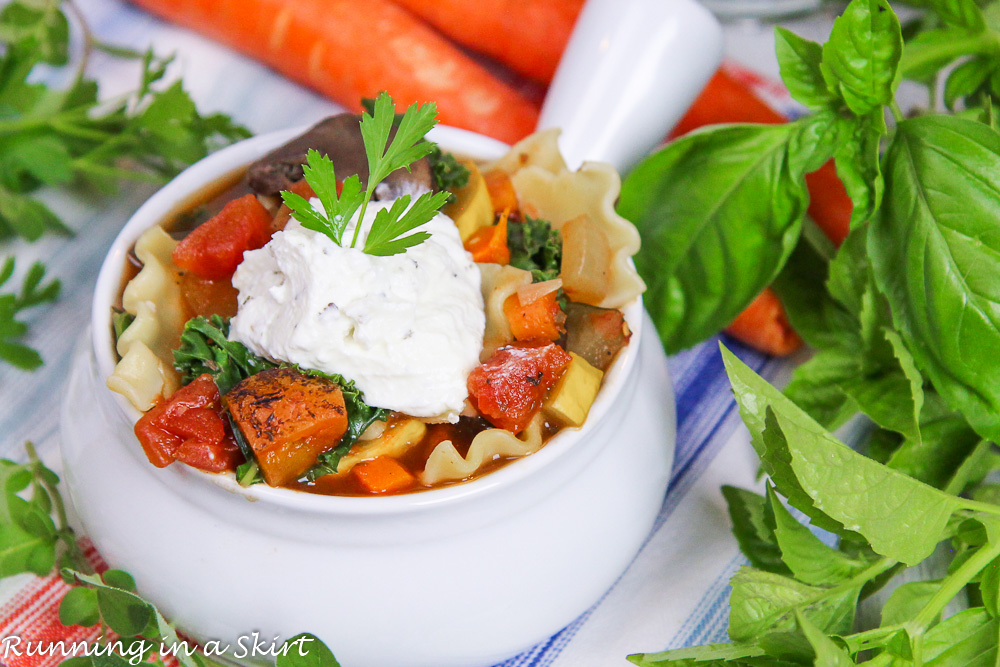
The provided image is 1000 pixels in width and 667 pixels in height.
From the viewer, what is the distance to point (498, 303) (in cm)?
158

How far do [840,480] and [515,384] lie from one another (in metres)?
0.52

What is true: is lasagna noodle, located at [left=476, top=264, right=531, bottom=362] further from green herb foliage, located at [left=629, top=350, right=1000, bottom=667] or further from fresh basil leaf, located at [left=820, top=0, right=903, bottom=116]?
fresh basil leaf, located at [left=820, top=0, right=903, bottom=116]

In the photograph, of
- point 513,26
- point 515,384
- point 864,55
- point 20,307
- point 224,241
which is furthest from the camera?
point 513,26

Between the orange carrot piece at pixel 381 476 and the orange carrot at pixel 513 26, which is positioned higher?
the orange carrot at pixel 513 26

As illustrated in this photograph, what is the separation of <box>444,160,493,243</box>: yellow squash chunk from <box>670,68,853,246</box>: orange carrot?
3.81ft

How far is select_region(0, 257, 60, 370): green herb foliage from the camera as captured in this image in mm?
2080

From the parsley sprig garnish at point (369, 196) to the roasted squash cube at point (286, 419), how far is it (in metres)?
0.23

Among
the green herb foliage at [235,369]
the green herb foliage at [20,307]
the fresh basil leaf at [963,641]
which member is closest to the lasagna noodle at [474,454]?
the green herb foliage at [235,369]

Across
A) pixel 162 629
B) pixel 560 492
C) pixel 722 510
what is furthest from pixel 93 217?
pixel 722 510

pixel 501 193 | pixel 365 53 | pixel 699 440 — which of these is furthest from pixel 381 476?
pixel 365 53

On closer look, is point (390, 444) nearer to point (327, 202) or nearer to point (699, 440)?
point (327, 202)

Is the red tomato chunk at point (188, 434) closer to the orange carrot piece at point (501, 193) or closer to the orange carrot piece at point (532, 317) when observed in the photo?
the orange carrot piece at point (532, 317)

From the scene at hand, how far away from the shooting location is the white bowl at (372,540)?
1426 millimetres

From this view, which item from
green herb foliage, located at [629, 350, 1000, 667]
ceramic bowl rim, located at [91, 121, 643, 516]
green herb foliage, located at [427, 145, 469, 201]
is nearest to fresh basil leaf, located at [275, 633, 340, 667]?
ceramic bowl rim, located at [91, 121, 643, 516]
